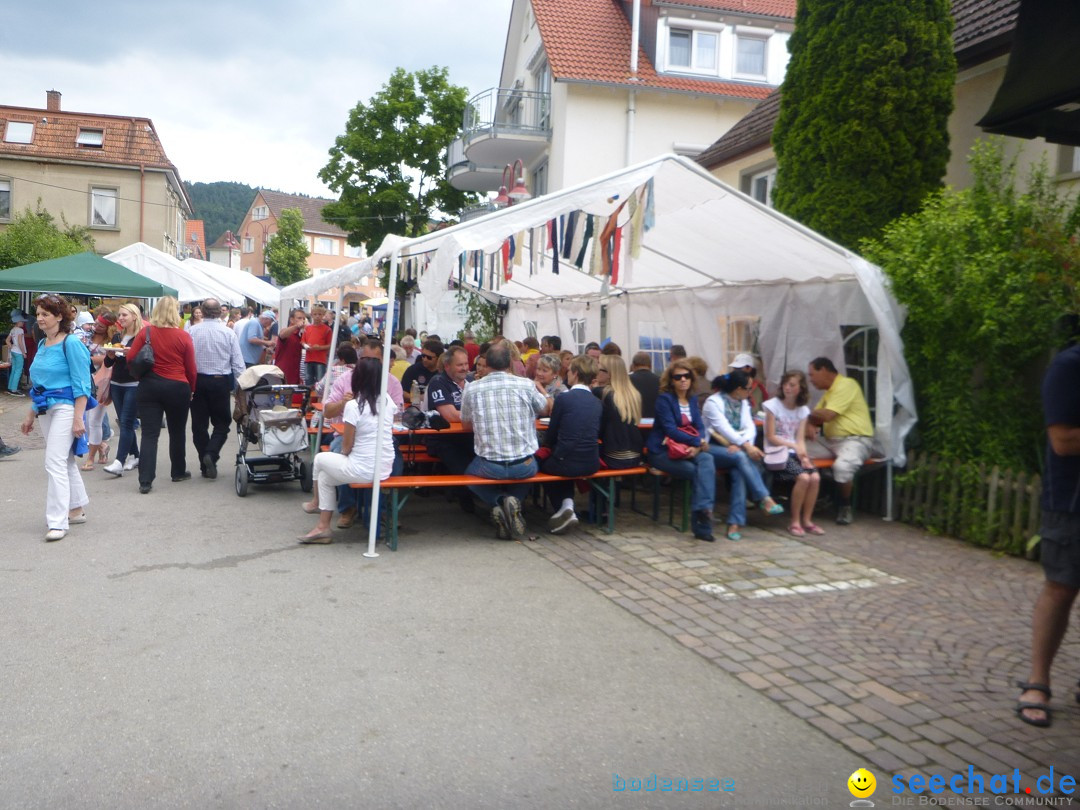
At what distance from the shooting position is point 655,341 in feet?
45.5

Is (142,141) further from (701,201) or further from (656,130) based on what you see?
(701,201)

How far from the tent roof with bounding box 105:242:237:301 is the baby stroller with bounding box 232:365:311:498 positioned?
9.97 m

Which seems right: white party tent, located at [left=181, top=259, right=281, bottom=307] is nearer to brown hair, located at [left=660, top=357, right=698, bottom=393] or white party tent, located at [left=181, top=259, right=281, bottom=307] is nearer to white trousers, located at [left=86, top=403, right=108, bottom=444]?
white trousers, located at [left=86, top=403, right=108, bottom=444]

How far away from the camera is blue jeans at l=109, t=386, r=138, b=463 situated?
10.0 m

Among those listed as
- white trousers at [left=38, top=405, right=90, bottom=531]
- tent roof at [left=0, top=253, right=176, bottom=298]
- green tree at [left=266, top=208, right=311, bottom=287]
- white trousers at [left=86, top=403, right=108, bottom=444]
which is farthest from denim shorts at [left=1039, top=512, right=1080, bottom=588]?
green tree at [left=266, top=208, right=311, bottom=287]

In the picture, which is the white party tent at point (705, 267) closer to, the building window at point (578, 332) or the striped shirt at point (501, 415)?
the striped shirt at point (501, 415)

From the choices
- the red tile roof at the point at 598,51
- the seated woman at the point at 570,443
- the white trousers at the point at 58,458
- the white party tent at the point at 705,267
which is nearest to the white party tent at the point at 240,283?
the white party tent at the point at 705,267

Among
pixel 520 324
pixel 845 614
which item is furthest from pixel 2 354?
pixel 845 614

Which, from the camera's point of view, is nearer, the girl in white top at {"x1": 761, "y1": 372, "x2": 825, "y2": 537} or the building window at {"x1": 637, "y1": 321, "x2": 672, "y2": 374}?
the girl in white top at {"x1": 761, "y1": 372, "x2": 825, "y2": 537}

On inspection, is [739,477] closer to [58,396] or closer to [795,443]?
[795,443]

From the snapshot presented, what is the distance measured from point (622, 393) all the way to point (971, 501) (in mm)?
3162

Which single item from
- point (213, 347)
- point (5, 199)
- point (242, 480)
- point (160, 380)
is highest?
point (5, 199)

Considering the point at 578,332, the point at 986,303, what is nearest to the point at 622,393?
the point at 986,303

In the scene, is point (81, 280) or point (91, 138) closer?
point (81, 280)
